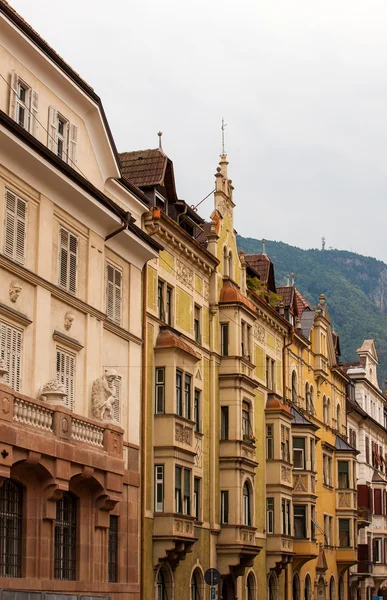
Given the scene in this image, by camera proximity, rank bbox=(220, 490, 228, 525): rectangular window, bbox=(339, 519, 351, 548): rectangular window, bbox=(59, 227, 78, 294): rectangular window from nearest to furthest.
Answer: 1. bbox=(59, 227, 78, 294): rectangular window
2. bbox=(220, 490, 228, 525): rectangular window
3. bbox=(339, 519, 351, 548): rectangular window

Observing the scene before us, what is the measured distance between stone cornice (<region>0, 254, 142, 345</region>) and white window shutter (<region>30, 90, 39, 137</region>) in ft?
14.8

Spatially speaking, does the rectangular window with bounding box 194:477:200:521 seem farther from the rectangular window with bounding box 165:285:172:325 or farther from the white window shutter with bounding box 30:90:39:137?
the white window shutter with bounding box 30:90:39:137

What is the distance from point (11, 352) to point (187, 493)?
14.5 metres

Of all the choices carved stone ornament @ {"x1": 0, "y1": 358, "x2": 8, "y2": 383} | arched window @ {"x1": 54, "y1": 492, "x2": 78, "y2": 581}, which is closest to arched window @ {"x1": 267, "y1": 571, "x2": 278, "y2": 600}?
arched window @ {"x1": 54, "y1": 492, "x2": 78, "y2": 581}

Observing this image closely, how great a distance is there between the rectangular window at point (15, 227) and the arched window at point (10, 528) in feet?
19.7

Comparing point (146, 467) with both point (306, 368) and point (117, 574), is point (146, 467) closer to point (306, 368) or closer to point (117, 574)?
point (117, 574)

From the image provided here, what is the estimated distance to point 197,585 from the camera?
44.7m

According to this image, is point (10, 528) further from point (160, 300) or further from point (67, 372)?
point (160, 300)

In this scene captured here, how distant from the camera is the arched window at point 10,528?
28.9 meters

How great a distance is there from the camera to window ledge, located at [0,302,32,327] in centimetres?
2972

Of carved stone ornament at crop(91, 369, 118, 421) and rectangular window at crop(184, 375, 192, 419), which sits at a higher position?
rectangular window at crop(184, 375, 192, 419)

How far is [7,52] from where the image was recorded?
31594 millimetres

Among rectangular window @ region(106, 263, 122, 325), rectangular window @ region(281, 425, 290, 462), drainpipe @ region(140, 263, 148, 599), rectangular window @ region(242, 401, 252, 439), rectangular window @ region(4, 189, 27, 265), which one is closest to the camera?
rectangular window @ region(4, 189, 27, 265)

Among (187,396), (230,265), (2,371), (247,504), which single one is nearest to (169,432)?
(187,396)
